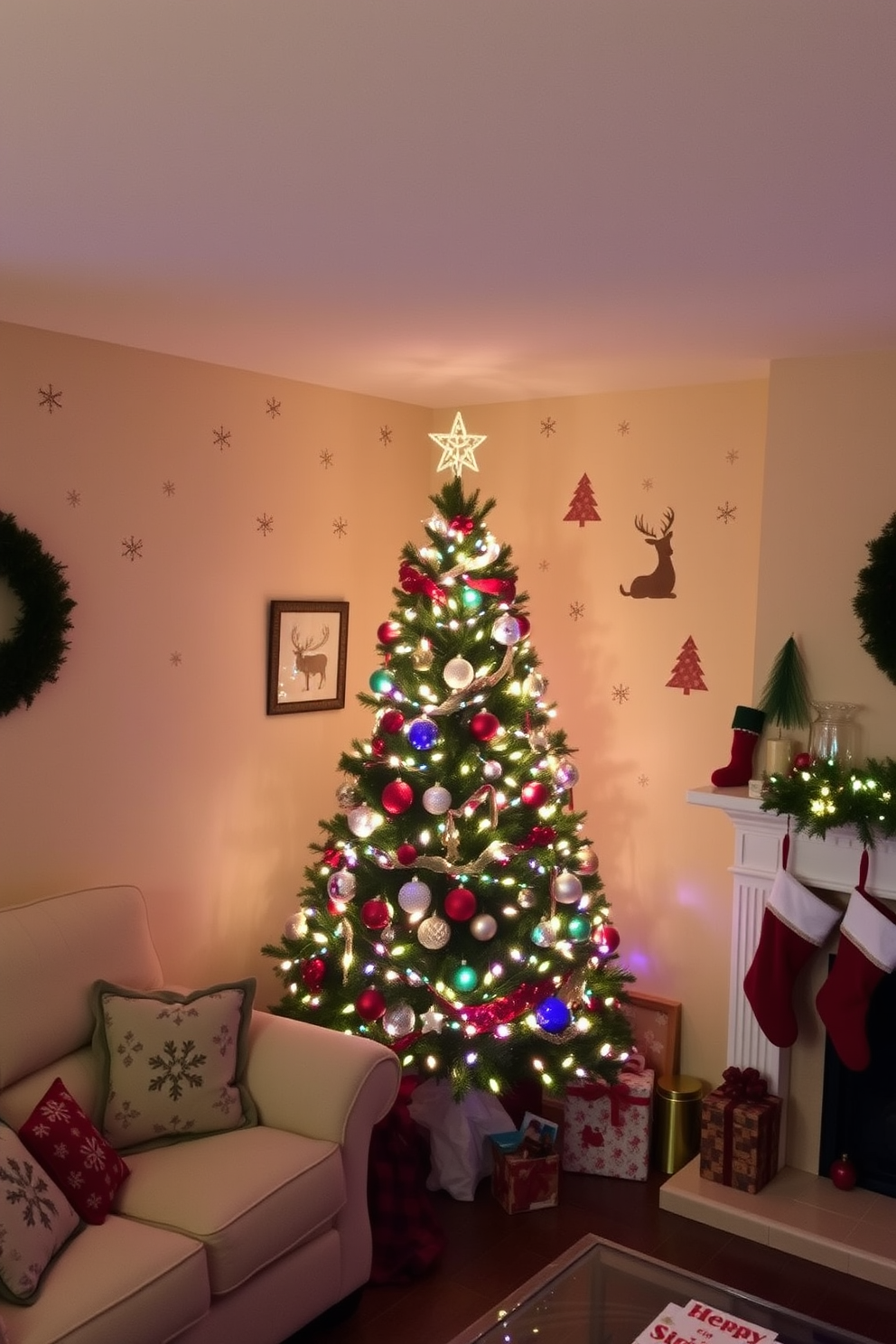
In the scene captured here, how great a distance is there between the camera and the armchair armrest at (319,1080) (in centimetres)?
311

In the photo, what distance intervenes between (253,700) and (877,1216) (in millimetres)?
2559

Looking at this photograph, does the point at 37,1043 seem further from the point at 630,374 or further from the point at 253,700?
the point at 630,374

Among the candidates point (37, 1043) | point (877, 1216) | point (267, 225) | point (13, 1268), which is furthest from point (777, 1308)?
point (267, 225)

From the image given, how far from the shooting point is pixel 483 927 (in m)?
3.48

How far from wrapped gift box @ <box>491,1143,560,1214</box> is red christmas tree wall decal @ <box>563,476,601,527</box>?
221cm

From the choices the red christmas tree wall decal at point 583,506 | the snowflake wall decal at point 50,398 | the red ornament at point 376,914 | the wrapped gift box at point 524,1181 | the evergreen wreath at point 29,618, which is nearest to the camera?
the evergreen wreath at point 29,618

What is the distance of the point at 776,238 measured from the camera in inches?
94.3

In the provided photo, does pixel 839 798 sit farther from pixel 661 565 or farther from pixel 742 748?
pixel 661 565

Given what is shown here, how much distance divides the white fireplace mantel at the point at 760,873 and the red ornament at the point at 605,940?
0.38m

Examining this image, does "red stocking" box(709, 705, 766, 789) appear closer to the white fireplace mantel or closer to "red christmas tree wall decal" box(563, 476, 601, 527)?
the white fireplace mantel

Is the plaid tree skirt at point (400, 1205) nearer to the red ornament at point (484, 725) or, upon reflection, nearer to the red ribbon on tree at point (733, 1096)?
the red ribbon on tree at point (733, 1096)

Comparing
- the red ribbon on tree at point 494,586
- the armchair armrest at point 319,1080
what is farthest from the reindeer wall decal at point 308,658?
the armchair armrest at point 319,1080

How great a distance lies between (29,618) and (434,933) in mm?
1472

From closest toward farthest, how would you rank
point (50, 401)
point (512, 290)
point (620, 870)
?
point (512, 290)
point (50, 401)
point (620, 870)
